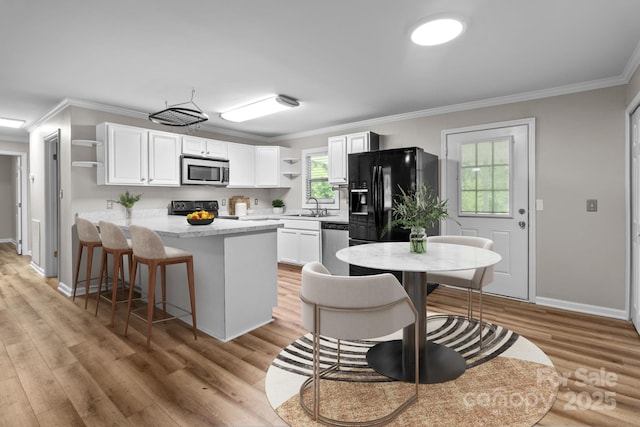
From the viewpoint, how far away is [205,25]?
2.27 meters

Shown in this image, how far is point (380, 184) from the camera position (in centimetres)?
402

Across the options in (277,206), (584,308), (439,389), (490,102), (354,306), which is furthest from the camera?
(277,206)

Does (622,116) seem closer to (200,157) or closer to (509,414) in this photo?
(509,414)

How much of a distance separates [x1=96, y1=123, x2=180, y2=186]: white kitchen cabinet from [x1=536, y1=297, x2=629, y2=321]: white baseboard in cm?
468

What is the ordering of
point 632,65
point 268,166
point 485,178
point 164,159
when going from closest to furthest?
1. point 632,65
2. point 485,178
3. point 164,159
4. point 268,166

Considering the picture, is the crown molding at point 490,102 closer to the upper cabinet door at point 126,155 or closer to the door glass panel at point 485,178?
the door glass panel at point 485,178

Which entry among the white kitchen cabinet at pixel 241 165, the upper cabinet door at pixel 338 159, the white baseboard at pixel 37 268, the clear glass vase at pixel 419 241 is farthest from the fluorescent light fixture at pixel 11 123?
the clear glass vase at pixel 419 241

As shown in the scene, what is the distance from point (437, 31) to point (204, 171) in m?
Result: 3.67

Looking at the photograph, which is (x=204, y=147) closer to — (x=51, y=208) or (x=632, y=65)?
(x=51, y=208)

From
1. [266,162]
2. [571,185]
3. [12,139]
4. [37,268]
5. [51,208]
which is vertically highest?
[12,139]

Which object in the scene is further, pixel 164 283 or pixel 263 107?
pixel 263 107

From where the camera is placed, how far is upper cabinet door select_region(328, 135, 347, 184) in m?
4.96

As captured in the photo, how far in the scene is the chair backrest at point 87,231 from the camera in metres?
3.41

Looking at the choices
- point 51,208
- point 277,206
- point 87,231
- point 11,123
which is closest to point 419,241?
point 87,231
